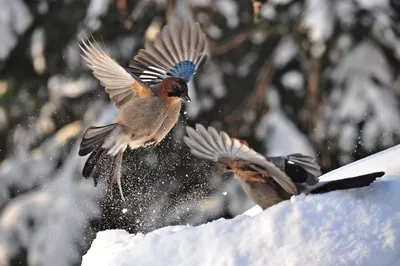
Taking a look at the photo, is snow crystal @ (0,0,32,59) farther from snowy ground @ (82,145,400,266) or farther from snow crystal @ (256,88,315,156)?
snowy ground @ (82,145,400,266)

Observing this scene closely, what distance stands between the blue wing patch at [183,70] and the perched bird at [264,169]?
0.56 meters

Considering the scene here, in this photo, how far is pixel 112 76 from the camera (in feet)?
7.49

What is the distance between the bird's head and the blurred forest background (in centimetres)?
229

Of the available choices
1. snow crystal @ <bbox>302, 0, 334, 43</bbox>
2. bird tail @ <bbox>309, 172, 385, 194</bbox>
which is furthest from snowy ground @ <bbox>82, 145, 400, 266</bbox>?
snow crystal @ <bbox>302, 0, 334, 43</bbox>

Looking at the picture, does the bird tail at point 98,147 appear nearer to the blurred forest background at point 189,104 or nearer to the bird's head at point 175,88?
the bird's head at point 175,88

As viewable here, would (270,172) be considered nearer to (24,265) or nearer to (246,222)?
(246,222)

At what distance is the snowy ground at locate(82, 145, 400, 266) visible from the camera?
159 cm

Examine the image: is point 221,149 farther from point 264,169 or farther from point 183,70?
point 183,70

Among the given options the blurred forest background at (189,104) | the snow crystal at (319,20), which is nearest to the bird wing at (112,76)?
the blurred forest background at (189,104)

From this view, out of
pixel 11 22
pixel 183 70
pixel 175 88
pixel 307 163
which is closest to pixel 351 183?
pixel 307 163

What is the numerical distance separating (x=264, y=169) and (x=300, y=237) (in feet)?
0.85

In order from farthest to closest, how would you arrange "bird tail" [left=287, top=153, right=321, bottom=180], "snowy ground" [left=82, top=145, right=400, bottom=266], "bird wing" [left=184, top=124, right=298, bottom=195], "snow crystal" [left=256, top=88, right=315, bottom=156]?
"snow crystal" [left=256, top=88, right=315, bottom=156] → "bird tail" [left=287, top=153, right=321, bottom=180] → "bird wing" [left=184, top=124, right=298, bottom=195] → "snowy ground" [left=82, top=145, right=400, bottom=266]

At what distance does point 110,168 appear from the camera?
247 cm

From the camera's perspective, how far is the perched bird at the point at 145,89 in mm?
2260
